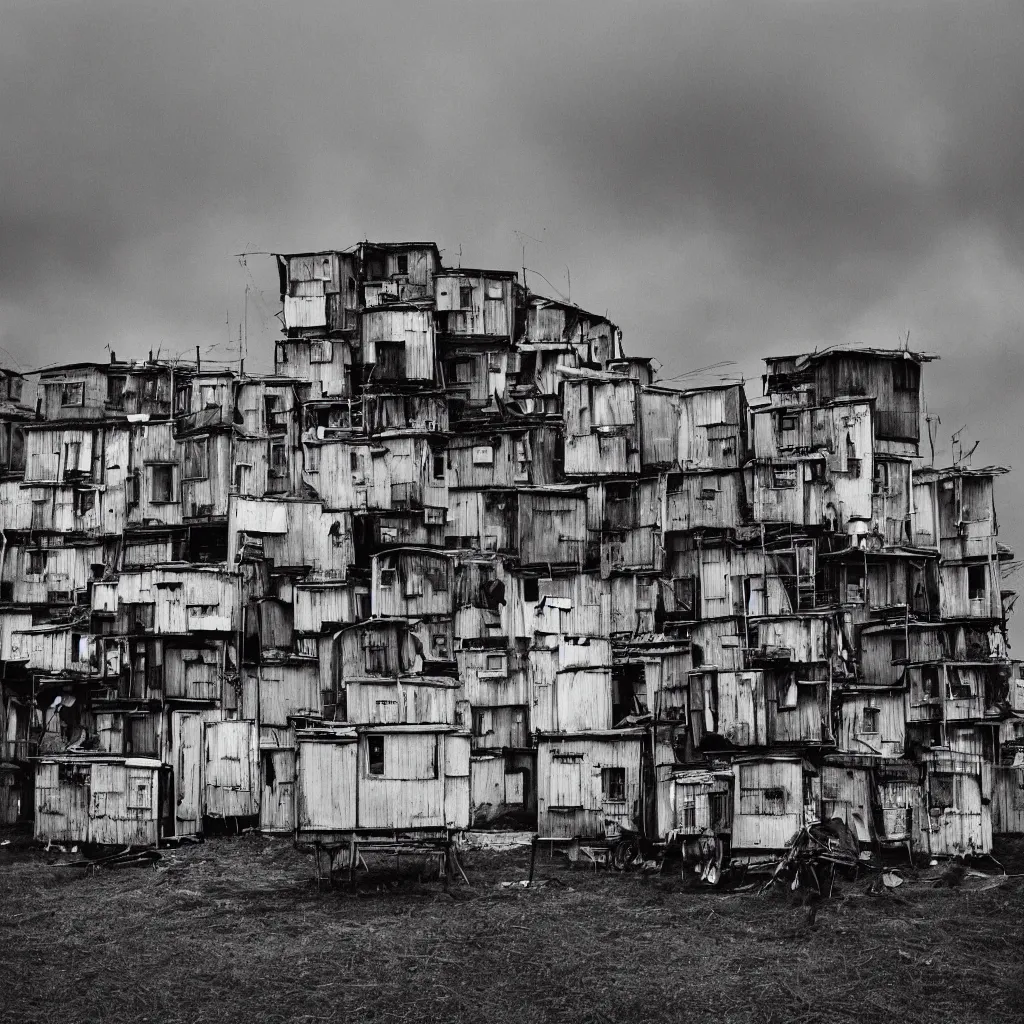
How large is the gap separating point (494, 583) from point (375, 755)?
1649cm

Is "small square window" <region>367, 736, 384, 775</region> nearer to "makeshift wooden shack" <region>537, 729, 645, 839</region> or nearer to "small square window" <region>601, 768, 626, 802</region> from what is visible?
"makeshift wooden shack" <region>537, 729, 645, 839</region>

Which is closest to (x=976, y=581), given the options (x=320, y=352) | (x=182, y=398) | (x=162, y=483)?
(x=320, y=352)

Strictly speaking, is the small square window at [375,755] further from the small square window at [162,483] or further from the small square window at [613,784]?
the small square window at [162,483]

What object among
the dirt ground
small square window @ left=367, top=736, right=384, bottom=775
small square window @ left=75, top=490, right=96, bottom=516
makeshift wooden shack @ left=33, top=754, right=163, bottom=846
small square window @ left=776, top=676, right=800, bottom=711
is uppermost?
small square window @ left=75, top=490, right=96, bottom=516

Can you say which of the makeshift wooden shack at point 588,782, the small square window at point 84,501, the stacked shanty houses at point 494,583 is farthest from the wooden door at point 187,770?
the makeshift wooden shack at point 588,782

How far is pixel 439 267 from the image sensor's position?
75250 mm

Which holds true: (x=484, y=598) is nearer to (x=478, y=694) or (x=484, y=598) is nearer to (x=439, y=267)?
(x=478, y=694)

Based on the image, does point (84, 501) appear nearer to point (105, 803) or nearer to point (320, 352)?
point (320, 352)

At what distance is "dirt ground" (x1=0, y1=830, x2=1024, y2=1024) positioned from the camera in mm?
35406

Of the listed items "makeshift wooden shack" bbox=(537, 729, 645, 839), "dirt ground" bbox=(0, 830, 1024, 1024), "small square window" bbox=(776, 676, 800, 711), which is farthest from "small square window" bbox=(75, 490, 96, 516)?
"small square window" bbox=(776, 676, 800, 711)

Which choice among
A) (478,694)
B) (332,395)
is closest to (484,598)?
(478,694)

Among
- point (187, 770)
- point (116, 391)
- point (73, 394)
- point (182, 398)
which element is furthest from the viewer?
point (182, 398)

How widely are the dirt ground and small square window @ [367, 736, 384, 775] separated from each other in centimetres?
373

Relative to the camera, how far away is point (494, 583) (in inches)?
2491
